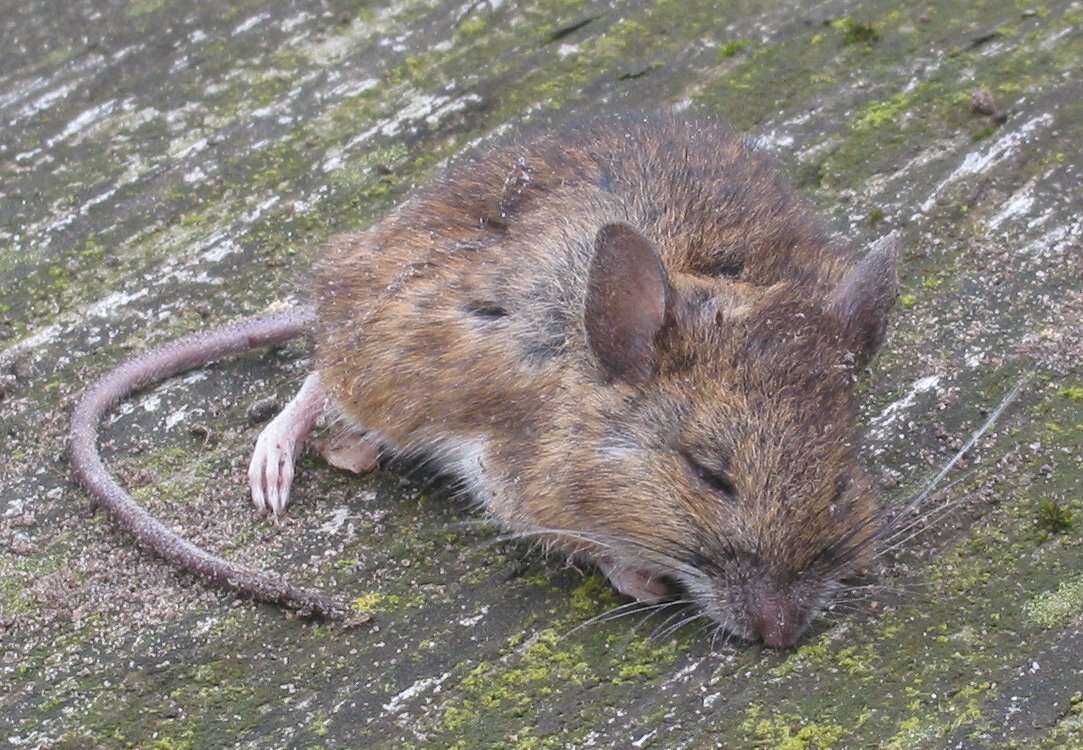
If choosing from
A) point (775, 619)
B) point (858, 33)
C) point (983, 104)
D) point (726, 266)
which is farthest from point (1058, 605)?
point (858, 33)

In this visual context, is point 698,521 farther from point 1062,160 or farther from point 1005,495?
point 1062,160

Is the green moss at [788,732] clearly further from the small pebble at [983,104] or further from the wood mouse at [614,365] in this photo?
the small pebble at [983,104]

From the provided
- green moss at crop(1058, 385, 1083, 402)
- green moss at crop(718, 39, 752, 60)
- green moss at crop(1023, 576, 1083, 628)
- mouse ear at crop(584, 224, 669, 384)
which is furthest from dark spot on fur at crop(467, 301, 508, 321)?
green moss at crop(718, 39, 752, 60)

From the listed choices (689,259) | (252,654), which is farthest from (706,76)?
(252,654)

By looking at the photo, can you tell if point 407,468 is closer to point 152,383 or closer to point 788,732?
point 152,383

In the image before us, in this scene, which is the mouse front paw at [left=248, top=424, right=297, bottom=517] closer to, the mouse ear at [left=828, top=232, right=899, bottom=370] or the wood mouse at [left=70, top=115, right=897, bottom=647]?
the wood mouse at [left=70, top=115, right=897, bottom=647]
